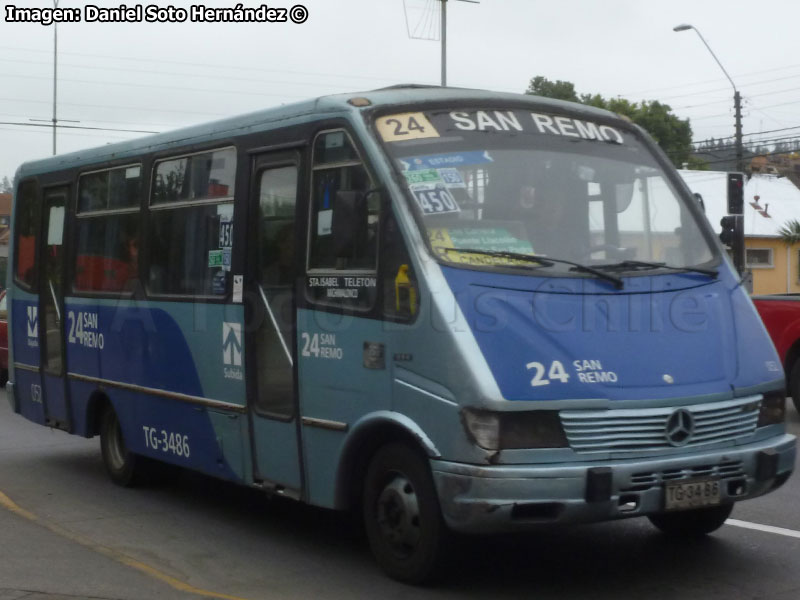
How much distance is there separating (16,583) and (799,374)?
9.24 m

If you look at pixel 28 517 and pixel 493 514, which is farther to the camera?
pixel 28 517

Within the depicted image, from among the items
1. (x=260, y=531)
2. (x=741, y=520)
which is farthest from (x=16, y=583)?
(x=741, y=520)

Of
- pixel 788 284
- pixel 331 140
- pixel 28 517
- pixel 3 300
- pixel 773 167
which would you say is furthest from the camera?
pixel 773 167

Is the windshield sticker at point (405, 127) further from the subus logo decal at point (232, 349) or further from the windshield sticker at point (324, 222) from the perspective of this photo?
the subus logo decal at point (232, 349)

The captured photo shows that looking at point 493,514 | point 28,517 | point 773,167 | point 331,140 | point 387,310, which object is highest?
point 773,167

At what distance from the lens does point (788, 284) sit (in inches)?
1713

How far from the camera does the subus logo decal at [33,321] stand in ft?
37.0

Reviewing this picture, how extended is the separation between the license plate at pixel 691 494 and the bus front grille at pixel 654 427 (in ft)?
0.64

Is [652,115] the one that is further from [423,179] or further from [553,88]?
[423,179]

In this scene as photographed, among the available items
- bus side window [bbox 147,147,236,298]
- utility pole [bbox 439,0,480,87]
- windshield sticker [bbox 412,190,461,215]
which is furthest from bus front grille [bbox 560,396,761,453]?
utility pole [bbox 439,0,480,87]

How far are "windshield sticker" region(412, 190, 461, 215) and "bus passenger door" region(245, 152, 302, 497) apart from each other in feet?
3.50

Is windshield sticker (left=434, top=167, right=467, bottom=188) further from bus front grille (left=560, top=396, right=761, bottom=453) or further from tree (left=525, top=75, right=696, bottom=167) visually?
tree (left=525, top=75, right=696, bottom=167)

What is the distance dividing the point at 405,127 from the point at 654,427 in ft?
7.20

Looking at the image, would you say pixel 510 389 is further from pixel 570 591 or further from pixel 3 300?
pixel 3 300
